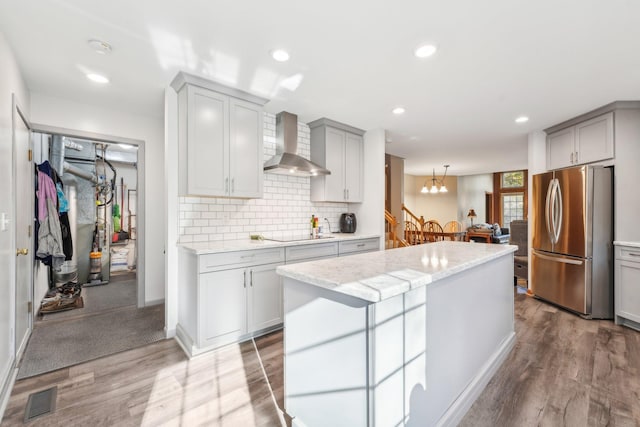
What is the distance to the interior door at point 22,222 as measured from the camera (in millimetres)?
2307

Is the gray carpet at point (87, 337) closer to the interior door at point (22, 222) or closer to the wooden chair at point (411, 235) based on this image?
the interior door at point (22, 222)

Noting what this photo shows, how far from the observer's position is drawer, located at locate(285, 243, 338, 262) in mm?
2963

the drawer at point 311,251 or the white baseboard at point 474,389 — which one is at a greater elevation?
the drawer at point 311,251

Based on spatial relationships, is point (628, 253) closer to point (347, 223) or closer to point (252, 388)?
point (347, 223)

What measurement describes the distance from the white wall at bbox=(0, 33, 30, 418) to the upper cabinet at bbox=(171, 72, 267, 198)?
3.57 feet

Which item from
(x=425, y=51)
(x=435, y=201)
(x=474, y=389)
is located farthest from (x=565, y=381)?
(x=435, y=201)

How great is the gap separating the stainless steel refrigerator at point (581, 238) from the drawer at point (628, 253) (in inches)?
4.0

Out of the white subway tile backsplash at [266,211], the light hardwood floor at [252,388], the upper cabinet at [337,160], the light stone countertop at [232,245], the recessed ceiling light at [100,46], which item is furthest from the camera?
the upper cabinet at [337,160]

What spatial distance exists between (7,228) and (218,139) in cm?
164

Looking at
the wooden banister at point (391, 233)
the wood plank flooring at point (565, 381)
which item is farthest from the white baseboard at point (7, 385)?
the wooden banister at point (391, 233)

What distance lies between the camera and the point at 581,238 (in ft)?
11.1

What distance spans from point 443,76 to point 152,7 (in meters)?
2.27

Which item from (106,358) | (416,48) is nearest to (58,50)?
(106,358)

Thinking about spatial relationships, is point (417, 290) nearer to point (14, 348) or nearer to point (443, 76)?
point (443, 76)
